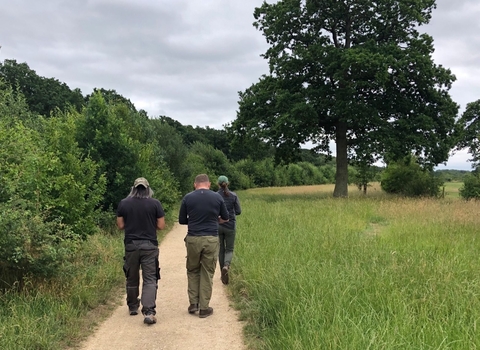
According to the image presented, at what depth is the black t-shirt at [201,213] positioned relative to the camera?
5.55m

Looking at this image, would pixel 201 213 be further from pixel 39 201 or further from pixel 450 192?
pixel 450 192

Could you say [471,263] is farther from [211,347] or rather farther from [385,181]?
[385,181]

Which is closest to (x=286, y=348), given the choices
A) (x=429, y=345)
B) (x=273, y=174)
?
(x=429, y=345)

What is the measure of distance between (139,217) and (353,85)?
18.4 metres

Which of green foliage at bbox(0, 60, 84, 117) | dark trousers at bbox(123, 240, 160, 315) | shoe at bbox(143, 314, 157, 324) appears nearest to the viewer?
shoe at bbox(143, 314, 157, 324)

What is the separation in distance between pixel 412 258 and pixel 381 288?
1.73 m

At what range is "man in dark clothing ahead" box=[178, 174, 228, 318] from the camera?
5.51m

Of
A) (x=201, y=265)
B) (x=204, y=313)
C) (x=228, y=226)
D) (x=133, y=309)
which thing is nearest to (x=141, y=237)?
(x=201, y=265)

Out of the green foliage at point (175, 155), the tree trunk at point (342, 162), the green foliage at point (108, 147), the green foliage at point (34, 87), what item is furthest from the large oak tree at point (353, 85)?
the green foliage at point (34, 87)

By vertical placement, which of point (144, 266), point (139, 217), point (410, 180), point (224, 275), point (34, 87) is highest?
point (34, 87)

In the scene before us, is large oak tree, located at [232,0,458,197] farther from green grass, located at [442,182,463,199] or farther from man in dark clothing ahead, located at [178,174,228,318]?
man in dark clothing ahead, located at [178,174,228,318]

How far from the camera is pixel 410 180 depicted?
2734 cm

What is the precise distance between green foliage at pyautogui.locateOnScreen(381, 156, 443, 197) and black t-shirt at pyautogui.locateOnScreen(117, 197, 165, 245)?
23.8 metres

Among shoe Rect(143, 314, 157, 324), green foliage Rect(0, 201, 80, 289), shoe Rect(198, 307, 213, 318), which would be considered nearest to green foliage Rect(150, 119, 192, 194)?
green foliage Rect(0, 201, 80, 289)
